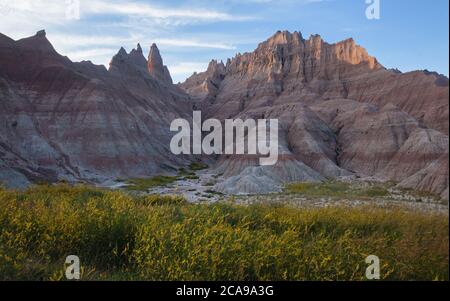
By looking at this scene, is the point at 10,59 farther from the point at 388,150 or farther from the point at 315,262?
the point at 315,262

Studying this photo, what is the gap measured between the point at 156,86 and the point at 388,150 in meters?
68.2

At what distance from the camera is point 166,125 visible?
86.8m

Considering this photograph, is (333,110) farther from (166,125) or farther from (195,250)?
(195,250)

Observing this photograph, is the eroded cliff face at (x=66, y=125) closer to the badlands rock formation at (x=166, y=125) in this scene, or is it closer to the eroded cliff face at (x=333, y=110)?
the badlands rock formation at (x=166, y=125)

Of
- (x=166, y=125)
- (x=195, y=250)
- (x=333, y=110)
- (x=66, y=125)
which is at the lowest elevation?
(x=195, y=250)

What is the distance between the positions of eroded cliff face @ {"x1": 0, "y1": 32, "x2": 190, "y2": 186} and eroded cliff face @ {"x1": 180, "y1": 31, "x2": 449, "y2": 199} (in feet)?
57.3

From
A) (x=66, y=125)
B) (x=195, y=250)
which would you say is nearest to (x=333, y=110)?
(x=66, y=125)

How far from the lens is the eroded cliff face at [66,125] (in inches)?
2144

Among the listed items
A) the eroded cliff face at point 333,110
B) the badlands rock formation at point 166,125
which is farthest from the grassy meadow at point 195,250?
the badlands rock formation at point 166,125

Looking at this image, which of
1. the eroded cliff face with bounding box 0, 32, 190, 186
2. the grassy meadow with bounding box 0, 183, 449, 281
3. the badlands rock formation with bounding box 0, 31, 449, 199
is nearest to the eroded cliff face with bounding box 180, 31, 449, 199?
the badlands rock formation with bounding box 0, 31, 449, 199

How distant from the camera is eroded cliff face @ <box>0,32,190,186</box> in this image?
5447 centimetres

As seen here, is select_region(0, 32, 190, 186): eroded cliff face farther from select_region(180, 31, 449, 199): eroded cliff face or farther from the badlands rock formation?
select_region(180, 31, 449, 199): eroded cliff face

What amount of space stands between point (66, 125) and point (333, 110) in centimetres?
5804

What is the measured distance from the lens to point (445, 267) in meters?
5.83
